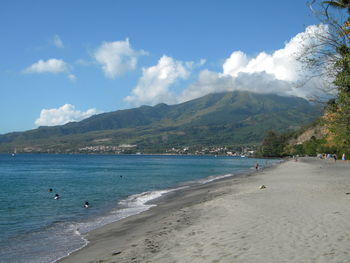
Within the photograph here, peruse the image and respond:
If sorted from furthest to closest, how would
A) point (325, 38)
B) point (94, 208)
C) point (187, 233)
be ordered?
point (94, 208) < point (325, 38) < point (187, 233)

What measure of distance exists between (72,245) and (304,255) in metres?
11.3

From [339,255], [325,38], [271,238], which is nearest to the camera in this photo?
[339,255]

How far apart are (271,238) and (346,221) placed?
414 centimetres

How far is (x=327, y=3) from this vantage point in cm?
1747

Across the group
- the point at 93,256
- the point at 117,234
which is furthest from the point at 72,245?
the point at 93,256

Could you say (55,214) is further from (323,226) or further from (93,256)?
(323,226)

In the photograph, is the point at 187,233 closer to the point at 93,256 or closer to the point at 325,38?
the point at 93,256

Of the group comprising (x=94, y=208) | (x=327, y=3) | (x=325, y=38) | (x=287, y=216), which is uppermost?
(x=327, y=3)

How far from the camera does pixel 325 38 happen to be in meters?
17.4

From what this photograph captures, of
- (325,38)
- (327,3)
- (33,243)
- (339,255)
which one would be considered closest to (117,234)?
(33,243)

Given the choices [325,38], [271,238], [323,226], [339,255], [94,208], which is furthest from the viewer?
[94,208]

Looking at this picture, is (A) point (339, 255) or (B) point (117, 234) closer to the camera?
(A) point (339, 255)

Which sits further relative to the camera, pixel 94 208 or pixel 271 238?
pixel 94 208

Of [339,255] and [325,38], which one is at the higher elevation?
[325,38]
